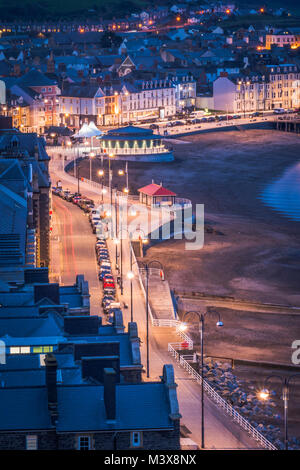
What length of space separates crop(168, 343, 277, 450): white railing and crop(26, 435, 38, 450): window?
30.4 feet

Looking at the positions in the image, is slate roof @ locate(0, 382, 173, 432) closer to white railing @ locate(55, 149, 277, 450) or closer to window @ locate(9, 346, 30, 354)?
window @ locate(9, 346, 30, 354)

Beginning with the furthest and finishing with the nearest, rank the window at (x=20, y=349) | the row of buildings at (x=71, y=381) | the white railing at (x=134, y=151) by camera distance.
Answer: the white railing at (x=134, y=151) → the window at (x=20, y=349) → the row of buildings at (x=71, y=381)

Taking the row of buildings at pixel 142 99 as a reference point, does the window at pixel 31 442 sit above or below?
below

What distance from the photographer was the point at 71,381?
30.7 meters

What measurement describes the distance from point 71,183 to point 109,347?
6636 centimetres

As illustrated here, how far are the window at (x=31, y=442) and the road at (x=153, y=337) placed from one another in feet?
25.9

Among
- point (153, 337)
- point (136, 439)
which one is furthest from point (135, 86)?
point (136, 439)

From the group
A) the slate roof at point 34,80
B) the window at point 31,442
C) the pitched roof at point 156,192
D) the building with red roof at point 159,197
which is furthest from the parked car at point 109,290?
the slate roof at point 34,80

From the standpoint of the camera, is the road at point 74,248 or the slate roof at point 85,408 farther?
the road at point 74,248

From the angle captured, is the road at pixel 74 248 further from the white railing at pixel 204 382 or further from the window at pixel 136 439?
the window at pixel 136 439

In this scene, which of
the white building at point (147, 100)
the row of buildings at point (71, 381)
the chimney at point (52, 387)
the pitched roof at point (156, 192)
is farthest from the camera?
the white building at point (147, 100)

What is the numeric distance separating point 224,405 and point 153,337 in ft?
32.2

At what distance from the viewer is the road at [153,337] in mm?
35719

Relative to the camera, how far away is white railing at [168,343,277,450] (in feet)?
116
